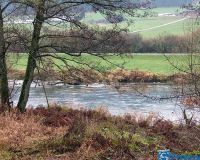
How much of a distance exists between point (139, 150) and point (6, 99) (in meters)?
7.82

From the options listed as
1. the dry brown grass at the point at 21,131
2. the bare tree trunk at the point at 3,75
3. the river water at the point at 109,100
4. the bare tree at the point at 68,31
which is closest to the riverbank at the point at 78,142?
the dry brown grass at the point at 21,131

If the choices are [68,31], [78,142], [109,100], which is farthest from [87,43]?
[109,100]

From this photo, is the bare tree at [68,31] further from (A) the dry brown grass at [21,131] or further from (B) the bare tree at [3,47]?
(A) the dry brown grass at [21,131]

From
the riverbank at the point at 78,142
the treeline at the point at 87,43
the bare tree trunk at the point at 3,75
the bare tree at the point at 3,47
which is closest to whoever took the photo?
the riverbank at the point at 78,142

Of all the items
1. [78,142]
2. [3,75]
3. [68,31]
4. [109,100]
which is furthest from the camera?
[109,100]

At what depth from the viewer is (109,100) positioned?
30062 millimetres

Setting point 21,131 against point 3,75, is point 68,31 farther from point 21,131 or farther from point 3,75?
point 21,131

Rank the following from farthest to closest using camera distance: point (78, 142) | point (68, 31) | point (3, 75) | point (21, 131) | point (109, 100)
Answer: point (109, 100) → point (68, 31) → point (3, 75) → point (21, 131) → point (78, 142)

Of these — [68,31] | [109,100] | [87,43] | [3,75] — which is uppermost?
[68,31]

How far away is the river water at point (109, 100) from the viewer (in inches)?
965

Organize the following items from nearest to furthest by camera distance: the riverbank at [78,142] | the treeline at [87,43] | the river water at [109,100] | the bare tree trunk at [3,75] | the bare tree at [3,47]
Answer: the riverbank at [78,142]
the bare tree at [3,47]
the bare tree trunk at [3,75]
the treeline at [87,43]
the river water at [109,100]

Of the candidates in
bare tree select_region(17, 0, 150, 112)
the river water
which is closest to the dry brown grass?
bare tree select_region(17, 0, 150, 112)

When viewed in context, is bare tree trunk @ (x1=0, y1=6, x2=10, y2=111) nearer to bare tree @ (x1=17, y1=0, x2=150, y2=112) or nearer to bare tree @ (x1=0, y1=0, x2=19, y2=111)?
bare tree @ (x1=0, y1=0, x2=19, y2=111)

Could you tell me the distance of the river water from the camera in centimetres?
2451
